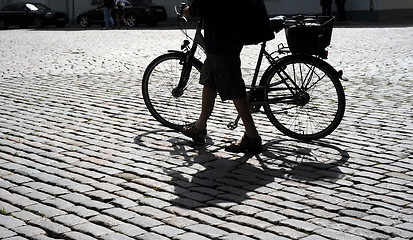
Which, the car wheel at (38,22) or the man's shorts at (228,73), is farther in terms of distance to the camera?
the car wheel at (38,22)

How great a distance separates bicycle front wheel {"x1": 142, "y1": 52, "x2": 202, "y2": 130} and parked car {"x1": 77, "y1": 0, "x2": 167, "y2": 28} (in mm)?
28200

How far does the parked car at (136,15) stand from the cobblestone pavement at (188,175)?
84.6ft

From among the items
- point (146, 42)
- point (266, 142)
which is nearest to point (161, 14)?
point (146, 42)

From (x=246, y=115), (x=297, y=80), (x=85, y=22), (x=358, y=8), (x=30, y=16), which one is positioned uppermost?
(x=297, y=80)

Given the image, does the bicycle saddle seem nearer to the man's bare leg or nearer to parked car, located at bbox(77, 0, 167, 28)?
the man's bare leg

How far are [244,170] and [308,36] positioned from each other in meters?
1.42

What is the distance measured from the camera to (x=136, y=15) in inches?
1400

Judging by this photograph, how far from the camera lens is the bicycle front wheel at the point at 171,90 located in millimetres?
7457

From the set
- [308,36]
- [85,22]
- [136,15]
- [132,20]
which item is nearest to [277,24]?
[308,36]

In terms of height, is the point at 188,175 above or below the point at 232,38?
below

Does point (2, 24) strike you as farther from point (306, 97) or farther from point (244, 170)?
point (244, 170)

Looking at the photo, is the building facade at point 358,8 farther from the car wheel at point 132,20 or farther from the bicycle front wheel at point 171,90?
the bicycle front wheel at point 171,90

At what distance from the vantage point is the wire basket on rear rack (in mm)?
6633

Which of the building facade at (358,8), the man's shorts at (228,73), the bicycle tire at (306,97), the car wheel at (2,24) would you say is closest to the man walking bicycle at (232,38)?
the man's shorts at (228,73)
